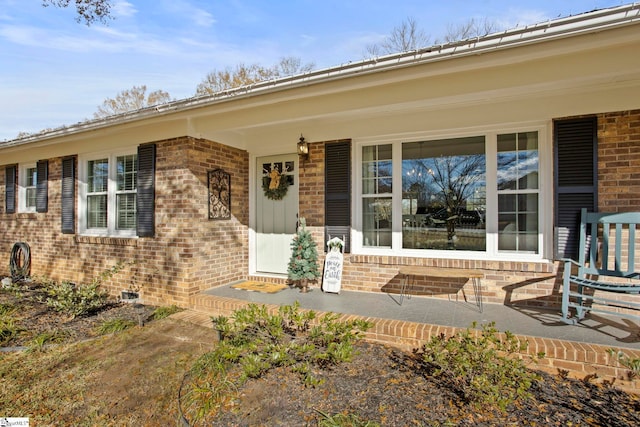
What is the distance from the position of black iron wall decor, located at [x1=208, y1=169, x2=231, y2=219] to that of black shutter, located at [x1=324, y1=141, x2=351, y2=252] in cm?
166

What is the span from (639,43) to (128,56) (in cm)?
832

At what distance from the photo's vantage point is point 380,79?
11.0 feet

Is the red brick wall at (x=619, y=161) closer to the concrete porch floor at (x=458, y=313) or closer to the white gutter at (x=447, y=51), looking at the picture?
the concrete porch floor at (x=458, y=313)

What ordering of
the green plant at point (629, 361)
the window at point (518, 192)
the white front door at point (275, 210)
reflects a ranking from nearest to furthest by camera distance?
the green plant at point (629, 361), the window at point (518, 192), the white front door at point (275, 210)

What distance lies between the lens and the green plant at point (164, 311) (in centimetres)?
460

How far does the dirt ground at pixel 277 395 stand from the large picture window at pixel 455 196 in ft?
6.21

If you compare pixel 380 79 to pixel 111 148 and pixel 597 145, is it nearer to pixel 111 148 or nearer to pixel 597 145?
pixel 597 145

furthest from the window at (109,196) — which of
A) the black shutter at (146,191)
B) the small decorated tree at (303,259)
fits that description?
the small decorated tree at (303,259)

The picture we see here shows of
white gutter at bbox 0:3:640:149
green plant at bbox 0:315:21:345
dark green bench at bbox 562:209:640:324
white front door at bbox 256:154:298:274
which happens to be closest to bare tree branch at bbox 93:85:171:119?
white front door at bbox 256:154:298:274

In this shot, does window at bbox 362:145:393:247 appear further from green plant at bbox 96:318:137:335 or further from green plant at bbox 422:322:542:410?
green plant at bbox 96:318:137:335

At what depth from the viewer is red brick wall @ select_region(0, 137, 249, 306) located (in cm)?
486

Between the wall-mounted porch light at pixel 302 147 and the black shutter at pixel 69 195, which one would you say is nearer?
the wall-mounted porch light at pixel 302 147

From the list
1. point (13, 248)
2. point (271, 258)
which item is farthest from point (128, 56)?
point (271, 258)

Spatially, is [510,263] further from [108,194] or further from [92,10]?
[108,194]
